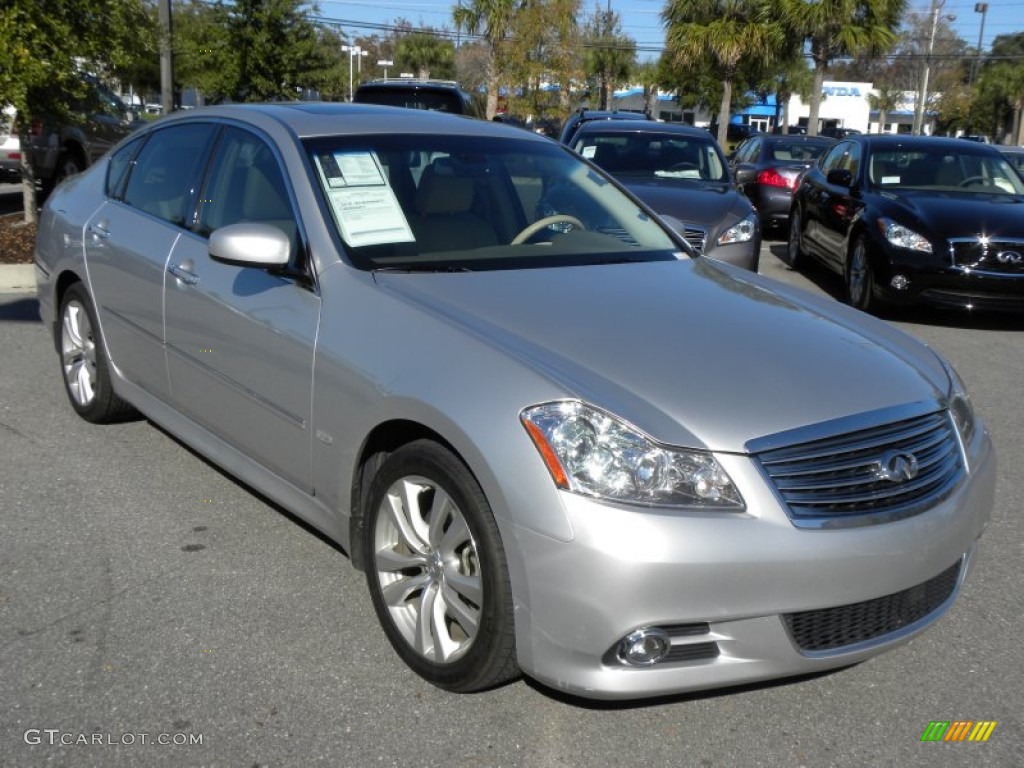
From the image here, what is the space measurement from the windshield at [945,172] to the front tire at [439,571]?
7.99 m

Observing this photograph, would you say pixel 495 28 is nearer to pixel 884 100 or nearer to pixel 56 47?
pixel 56 47

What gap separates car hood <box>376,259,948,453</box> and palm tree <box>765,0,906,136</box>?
2727 centimetres

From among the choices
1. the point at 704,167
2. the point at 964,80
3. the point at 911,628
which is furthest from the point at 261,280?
the point at 964,80

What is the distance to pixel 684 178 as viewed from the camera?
10219 millimetres

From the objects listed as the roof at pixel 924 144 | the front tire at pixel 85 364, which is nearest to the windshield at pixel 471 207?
the front tire at pixel 85 364

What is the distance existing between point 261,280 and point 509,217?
1.05 m

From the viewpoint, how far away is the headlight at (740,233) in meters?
8.67

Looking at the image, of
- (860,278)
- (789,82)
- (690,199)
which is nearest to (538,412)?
(690,199)

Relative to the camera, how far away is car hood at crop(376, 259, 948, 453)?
2889mm

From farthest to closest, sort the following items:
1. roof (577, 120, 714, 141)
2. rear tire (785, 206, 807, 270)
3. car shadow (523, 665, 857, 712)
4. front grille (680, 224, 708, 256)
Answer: rear tire (785, 206, 807, 270) < roof (577, 120, 714, 141) < front grille (680, 224, 708, 256) < car shadow (523, 665, 857, 712)

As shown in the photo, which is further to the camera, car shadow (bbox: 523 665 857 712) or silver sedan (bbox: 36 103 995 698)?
car shadow (bbox: 523 665 857 712)

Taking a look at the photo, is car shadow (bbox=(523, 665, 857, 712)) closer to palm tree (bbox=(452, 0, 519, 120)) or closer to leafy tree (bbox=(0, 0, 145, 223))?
leafy tree (bbox=(0, 0, 145, 223))

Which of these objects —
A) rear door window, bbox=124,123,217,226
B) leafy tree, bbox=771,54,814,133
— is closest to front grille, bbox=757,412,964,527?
rear door window, bbox=124,123,217,226

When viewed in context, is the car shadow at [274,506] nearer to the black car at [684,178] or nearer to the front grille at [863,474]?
the front grille at [863,474]
